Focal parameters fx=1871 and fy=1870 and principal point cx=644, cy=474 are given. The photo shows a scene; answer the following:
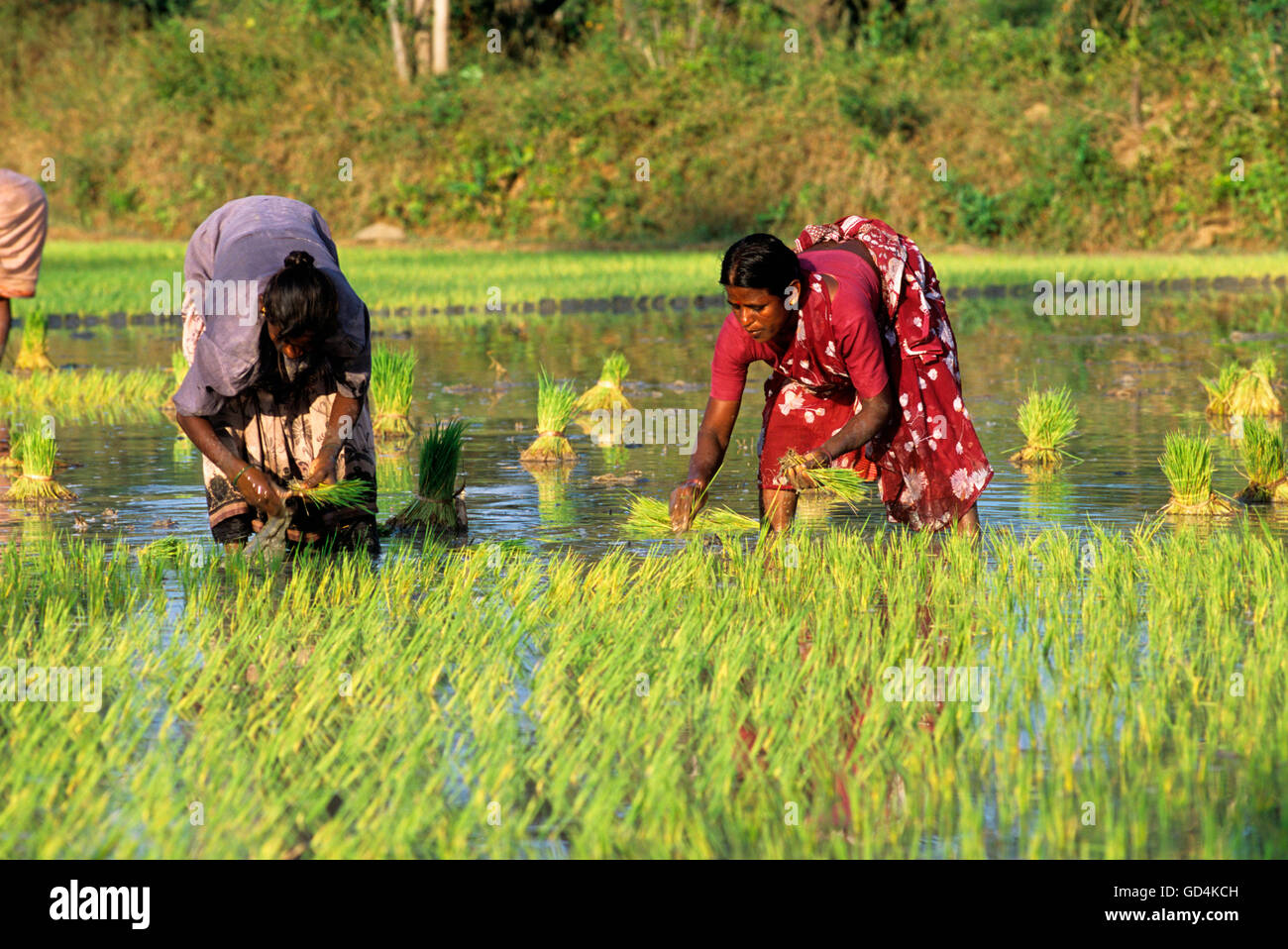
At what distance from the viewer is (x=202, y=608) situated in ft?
18.7

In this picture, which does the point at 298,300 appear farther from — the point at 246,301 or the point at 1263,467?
the point at 1263,467

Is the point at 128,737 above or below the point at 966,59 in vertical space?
below

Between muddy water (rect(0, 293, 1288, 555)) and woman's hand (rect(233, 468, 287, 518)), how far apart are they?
123cm

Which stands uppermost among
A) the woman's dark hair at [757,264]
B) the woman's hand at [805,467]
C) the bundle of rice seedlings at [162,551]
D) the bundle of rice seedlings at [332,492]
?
the woman's dark hair at [757,264]

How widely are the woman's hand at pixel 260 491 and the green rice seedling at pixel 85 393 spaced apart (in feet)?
17.3

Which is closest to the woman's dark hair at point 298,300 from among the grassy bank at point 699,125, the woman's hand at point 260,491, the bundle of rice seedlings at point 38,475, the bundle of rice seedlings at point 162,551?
the woman's hand at point 260,491

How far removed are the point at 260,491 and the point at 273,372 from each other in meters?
0.39

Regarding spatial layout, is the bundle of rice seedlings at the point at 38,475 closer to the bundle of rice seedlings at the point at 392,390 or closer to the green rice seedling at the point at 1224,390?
the bundle of rice seedlings at the point at 392,390

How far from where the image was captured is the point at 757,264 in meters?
5.43

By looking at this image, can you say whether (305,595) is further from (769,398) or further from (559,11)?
(559,11)

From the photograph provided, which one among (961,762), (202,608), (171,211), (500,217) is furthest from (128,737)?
(171,211)

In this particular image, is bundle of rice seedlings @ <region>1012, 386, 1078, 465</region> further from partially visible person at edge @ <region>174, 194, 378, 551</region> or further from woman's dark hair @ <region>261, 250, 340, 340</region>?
woman's dark hair @ <region>261, 250, 340, 340</region>

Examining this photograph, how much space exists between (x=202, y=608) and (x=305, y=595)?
317 millimetres

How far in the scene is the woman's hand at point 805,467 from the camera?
5891 millimetres
